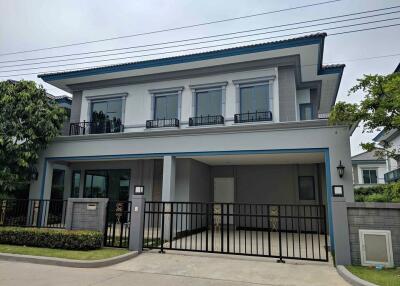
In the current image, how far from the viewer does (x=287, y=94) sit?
11.8 m

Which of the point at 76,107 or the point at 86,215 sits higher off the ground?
the point at 76,107

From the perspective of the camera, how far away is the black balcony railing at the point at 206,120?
1220 cm

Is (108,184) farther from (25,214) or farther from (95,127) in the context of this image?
(25,214)

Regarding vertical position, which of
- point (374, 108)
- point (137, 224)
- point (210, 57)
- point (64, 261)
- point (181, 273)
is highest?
point (210, 57)

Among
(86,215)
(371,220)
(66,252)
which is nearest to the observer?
(371,220)

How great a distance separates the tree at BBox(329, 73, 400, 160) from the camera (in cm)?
711

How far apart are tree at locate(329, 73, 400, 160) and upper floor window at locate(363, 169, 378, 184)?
2171 centimetres

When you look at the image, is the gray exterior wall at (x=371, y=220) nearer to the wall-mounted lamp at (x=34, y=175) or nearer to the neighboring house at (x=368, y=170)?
the wall-mounted lamp at (x=34, y=175)

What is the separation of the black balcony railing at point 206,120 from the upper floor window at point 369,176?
20.9m

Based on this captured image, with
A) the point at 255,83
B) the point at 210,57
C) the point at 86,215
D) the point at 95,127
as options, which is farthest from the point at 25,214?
the point at 255,83

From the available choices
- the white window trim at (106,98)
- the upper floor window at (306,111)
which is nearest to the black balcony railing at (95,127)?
the white window trim at (106,98)

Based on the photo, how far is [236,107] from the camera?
12188 mm

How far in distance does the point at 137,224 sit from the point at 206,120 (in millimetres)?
5573

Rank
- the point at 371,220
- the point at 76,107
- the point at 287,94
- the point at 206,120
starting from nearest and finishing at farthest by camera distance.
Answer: the point at 371,220 < the point at 287,94 < the point at 206,120 < the point at 76,107
